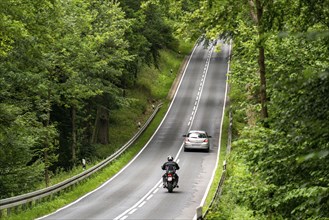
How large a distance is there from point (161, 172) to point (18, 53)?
1233 centimetres

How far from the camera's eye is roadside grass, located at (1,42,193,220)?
20.8 meters

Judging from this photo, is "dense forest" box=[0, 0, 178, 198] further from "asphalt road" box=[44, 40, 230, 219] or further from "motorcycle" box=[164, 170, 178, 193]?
"motorcycle" box=[164, 170, 178, 193]

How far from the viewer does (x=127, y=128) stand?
148 feet

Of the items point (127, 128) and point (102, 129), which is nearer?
point (102, 129)

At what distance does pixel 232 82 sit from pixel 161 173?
7510 mm

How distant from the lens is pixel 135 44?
4191 cm

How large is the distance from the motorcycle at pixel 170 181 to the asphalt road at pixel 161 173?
12.5 inches

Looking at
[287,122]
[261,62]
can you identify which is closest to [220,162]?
[261,62]

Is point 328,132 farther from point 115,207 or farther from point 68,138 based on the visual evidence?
point 68,138

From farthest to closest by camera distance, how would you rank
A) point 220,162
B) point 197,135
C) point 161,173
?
point 197,135 → point 220,162 → point 161,173

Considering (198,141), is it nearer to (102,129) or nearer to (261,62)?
(102,129)

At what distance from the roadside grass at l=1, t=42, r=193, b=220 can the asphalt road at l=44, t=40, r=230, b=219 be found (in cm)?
52

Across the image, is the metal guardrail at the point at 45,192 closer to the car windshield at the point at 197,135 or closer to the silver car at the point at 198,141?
the silver car at the point at 198,141

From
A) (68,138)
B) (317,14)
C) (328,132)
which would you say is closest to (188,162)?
(68,138)
